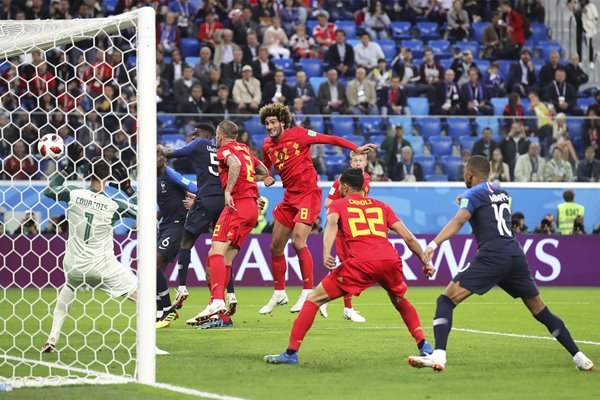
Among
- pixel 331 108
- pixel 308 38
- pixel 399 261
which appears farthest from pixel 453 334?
pixel 308 38

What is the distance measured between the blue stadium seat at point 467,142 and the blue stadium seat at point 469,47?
5431 mm

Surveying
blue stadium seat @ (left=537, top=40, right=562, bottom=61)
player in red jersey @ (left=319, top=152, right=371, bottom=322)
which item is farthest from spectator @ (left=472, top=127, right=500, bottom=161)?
player in red jersey @ (left=319, top=152, right=371, bottom=322)

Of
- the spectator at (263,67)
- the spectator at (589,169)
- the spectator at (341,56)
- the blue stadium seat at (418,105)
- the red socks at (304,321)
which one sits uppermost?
the red socks at (304,321)

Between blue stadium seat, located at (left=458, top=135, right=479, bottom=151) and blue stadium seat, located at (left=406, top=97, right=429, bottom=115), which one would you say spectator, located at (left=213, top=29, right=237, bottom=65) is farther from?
blue stadium seat, located at (left=458, top=135, right=479, bottom=151)

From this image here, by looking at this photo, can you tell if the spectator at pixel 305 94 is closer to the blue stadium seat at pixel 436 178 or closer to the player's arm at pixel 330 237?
the blue stadium seat at pixel 436 178

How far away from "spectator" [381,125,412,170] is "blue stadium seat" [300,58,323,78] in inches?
151

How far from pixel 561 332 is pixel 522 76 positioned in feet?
58.2

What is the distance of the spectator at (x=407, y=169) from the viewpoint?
21.9 m

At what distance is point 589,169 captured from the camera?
22.5 m

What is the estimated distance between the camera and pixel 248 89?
22688 mm

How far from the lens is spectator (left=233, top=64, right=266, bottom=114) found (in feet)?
74.0

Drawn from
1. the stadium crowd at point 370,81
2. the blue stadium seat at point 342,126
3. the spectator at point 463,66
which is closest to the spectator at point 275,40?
the stadium crowd at point 370,81

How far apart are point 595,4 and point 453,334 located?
65.1 feet

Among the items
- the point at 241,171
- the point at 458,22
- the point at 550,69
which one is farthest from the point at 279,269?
the point at 458,22
